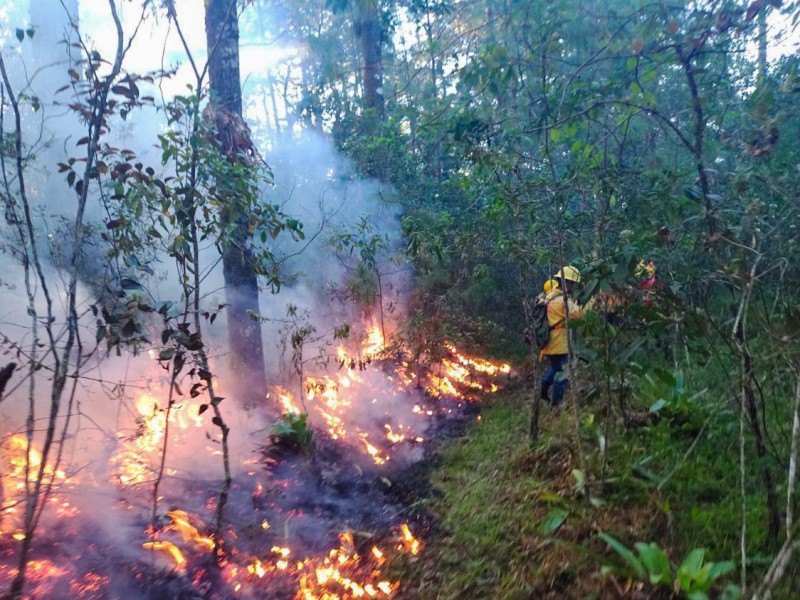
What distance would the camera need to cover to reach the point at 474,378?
31.6ft

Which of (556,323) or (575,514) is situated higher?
(556,323)

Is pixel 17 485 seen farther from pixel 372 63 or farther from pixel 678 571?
pixel 372 63

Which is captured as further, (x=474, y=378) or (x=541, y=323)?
(x=474, y=378)

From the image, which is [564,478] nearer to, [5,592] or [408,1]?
[5,592]

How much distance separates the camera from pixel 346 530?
5293mm

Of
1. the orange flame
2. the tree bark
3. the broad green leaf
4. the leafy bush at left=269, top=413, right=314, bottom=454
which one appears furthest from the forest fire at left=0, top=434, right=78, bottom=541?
the tree bark

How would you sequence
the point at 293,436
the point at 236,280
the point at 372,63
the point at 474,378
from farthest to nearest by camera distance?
the point at 372,63, the point at 474,378, the point at 236,280, the point at 293,436

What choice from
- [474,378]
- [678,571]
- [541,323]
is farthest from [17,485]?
[474,378]

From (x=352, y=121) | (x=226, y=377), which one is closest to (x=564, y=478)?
(x=226, y=377)

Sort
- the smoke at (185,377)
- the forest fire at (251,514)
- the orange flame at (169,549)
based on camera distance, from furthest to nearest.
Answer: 1. the smoke at (185,377)
2. the orange flame at (169,549)
3. the forest fire at (251,514)

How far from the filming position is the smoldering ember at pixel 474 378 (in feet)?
12.7

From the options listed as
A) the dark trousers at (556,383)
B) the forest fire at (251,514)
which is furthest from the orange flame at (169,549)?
the dark trousers at (556,383)

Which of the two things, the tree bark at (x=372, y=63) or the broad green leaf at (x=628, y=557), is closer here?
the broad green leaf at (x=628, y=557)

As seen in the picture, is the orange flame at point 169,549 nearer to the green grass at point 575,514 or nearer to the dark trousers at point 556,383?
the green grass at point 575,514
